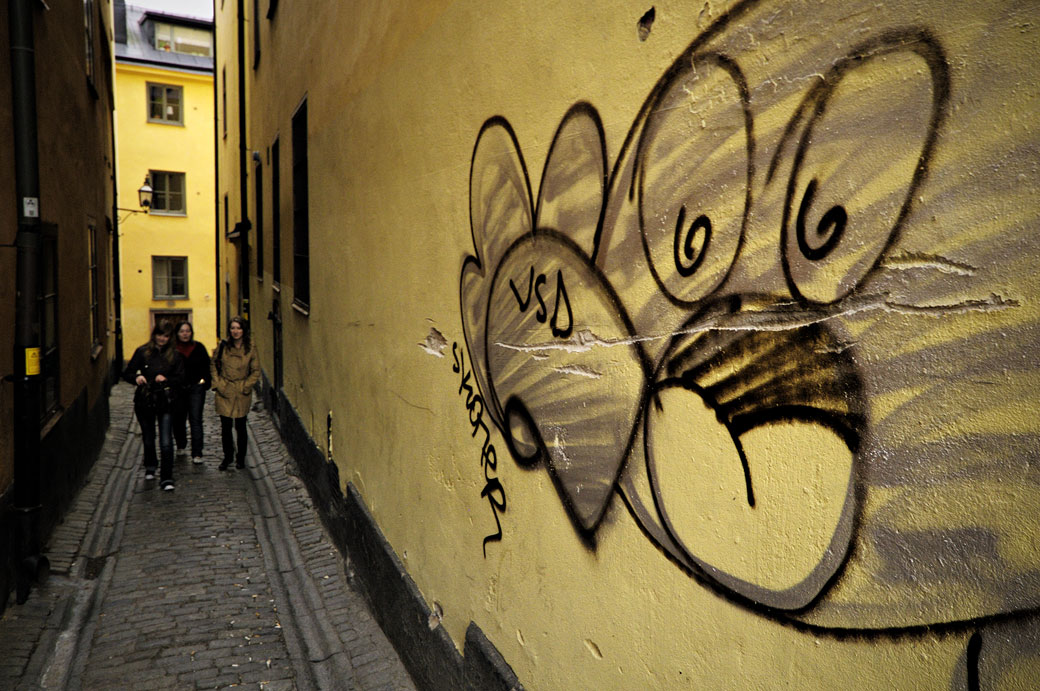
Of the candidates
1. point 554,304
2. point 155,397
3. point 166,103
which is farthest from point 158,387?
point 166,103

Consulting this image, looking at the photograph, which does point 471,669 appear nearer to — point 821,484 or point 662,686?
point 662,686

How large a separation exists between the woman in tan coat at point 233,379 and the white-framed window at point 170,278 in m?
16.6

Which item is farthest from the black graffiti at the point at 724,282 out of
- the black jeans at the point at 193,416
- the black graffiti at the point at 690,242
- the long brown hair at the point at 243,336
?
the black jeans at the point at 193,416

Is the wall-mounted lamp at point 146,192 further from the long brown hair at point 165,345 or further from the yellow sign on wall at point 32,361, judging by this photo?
the yellow sign on wall at point 32,361

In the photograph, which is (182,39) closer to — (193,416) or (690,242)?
(193,416)

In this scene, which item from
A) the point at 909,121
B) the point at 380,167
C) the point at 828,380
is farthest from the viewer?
the point at 380,167

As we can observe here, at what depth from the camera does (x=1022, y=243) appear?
1151 millimetres

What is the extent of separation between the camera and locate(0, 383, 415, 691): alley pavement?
4.36 meters

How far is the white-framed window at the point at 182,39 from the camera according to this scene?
24.5m

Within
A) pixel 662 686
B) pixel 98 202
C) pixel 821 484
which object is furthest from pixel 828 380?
pixel 98 202

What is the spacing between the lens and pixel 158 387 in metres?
7.96

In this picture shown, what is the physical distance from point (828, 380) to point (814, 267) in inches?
8.2

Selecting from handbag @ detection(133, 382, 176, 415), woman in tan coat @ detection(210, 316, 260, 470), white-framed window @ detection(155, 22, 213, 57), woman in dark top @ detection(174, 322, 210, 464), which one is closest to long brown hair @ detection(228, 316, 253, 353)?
woman in tan coat @ detection(210, 316, 260, 470)

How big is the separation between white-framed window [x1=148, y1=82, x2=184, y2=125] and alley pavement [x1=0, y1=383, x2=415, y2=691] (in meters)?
18.2
